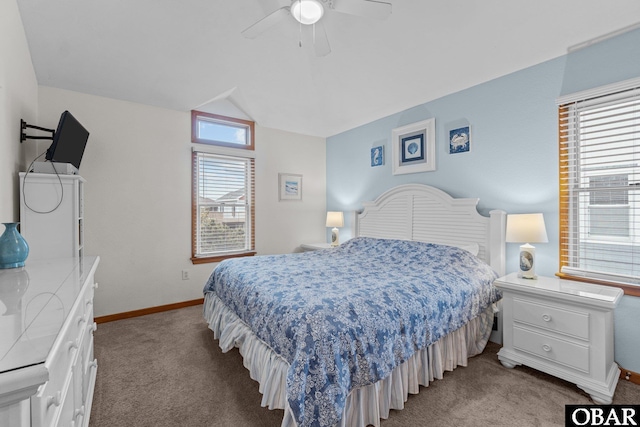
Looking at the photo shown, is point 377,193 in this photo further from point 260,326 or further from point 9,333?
point 9,333

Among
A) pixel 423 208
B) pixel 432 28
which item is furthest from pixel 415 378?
pixel 432 28

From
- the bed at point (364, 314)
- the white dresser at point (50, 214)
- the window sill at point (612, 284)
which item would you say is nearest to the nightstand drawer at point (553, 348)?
the bed at point (364, 314)

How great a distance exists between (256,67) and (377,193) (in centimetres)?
219

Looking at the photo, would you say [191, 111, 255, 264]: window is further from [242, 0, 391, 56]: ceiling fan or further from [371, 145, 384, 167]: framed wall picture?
[242, 0, 391, 56]: ceiling fan

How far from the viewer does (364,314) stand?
161 cm

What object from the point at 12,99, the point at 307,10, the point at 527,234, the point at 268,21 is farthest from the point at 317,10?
the point at 527,234

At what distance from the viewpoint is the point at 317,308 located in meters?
1.58

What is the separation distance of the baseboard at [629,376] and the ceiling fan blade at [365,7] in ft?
10.1

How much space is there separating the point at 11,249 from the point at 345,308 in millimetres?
1753

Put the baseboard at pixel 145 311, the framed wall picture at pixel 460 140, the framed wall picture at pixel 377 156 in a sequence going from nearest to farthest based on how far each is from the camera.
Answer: the framed wall picture at pixel 460 140, the baseboard at pixel 145 311, the framed wall picture at pixel 377 156

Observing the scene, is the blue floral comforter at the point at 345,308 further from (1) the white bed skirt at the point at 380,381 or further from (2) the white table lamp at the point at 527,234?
(2) the white table lamp at the point at 527,234

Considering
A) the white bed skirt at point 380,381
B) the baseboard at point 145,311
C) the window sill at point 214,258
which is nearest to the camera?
the white bed skirt at point 380,381

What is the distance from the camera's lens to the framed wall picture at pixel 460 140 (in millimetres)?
3031

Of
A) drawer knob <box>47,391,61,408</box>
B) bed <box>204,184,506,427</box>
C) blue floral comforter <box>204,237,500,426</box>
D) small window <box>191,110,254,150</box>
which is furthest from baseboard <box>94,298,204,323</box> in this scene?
drawer knob <box>47,391,61,408</box>
